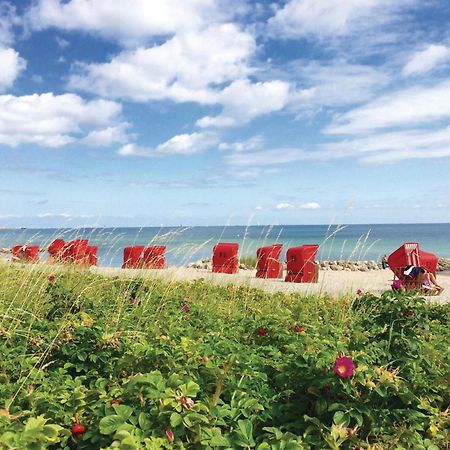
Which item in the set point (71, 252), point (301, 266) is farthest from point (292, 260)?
point (71, 252)

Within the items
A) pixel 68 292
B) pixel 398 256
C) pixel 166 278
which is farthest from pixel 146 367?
pixel 398 256

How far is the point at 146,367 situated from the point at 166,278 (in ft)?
13.9

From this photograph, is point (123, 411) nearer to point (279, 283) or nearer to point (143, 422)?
point (143, 422)

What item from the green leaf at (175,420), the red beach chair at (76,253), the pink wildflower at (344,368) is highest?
the red beach chair at (76,253)

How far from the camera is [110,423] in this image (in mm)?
2152

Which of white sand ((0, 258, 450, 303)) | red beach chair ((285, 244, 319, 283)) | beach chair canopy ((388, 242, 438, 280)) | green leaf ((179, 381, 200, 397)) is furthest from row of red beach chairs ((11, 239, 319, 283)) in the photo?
green leaf ((179, 381, 200, 397))

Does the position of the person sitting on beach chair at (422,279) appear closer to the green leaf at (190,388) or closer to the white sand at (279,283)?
the white sand at (279,283)

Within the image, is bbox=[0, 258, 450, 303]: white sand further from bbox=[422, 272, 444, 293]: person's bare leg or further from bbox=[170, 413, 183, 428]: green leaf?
bbox=[170, 413, 183, 428]: green leaf

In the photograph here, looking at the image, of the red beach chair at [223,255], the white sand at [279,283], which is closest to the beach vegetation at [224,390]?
the white sand at [279,283]

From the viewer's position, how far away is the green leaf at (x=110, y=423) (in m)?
2.10

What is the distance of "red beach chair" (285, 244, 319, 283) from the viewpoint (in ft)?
34.7

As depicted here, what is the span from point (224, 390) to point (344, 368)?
0.61 meters

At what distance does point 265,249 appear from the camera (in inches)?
445

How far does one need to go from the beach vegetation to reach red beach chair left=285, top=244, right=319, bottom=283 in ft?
22.3
